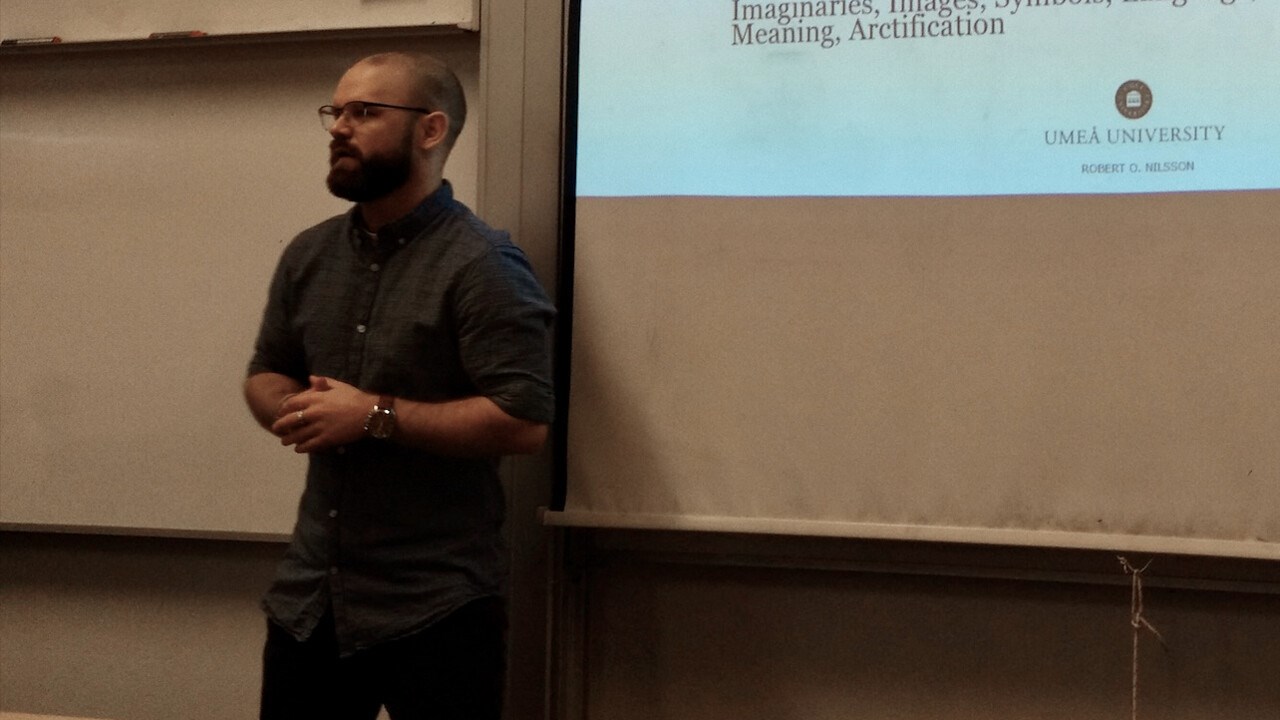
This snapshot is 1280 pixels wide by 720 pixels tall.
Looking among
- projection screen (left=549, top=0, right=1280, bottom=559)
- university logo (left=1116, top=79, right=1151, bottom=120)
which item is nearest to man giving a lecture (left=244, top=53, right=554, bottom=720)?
projection screen (left=549, top=0, right=1280, bottom=559)

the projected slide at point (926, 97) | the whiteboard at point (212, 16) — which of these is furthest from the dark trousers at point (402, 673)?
the whiteboard at point (212, 16)

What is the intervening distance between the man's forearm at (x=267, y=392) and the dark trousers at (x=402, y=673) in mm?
320

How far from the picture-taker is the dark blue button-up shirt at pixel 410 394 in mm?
1617

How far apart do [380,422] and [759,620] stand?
916 millimetres

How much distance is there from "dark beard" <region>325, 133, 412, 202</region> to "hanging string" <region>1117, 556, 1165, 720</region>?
1.37m

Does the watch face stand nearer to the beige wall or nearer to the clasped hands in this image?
the clasped hands

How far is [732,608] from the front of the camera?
2178 millimetres

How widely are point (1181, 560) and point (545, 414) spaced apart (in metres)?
1.15

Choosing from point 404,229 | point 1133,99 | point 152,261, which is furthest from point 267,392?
point 1133,99

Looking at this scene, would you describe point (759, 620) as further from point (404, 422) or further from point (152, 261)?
point (152, 261)

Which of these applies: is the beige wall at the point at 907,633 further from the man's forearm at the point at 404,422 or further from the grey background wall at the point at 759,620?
the man's forearm at the point at 404,422

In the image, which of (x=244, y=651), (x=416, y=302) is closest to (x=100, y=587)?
(x=244, y=651)

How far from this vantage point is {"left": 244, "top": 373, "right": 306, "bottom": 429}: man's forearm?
1748 millimetres

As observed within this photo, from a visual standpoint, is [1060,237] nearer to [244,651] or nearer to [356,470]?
[356,470]
